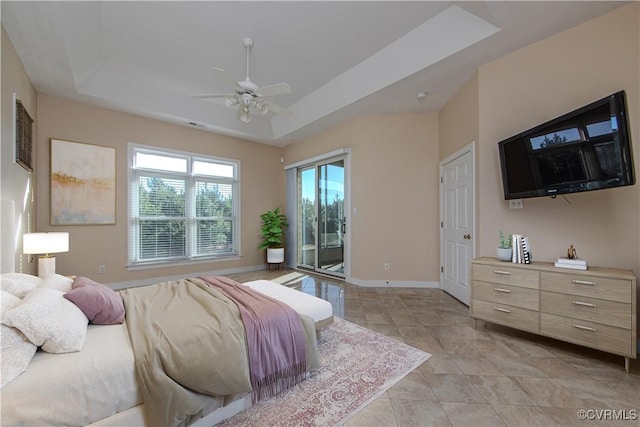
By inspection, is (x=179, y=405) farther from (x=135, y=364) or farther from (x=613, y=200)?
(x=613, y=200)

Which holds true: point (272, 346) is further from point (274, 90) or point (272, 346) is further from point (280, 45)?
point (280, 45)

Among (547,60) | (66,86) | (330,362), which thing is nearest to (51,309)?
(330,362)

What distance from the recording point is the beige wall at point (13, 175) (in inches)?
91.7

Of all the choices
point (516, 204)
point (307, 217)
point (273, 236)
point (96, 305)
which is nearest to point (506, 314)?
point (516, 204)

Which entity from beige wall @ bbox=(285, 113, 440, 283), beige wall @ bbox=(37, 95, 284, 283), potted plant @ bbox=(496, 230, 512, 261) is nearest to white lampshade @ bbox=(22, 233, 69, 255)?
beige wall @ bbox=(37, 95, 284, 283)

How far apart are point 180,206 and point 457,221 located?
4.77 meters

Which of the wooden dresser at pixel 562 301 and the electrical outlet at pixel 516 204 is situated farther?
the electrical outlet at pixel 516 204

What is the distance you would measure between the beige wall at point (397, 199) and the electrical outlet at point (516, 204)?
4.66 ft

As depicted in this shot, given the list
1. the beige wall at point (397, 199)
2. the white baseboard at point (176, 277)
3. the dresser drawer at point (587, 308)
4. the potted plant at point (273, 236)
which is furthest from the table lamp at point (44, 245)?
the dresser drawer at point (587, 308)

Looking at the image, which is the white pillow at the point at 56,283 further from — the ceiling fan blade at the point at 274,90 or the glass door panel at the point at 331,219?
the glass door panel at the point at 331,219

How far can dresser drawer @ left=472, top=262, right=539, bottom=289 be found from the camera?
2.40 metres

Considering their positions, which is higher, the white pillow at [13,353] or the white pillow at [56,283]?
the white pillow at [56,283]

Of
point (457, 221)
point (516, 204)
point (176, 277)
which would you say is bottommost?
point (176, 277)

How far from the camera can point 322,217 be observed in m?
5.53
